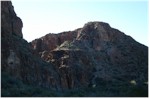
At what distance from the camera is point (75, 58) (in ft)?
218

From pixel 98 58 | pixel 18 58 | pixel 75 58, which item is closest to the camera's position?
pixel 18 58

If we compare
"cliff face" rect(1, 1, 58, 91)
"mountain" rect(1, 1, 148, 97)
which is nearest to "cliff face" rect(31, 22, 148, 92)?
"mountain" rect(1, 1, 148, 97)

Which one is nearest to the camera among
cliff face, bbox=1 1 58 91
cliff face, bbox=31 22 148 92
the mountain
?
cliff face, bbox=1 1 58 91

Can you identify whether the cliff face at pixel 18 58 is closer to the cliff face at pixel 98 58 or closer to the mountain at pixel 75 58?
the mountain at pixel 75 58

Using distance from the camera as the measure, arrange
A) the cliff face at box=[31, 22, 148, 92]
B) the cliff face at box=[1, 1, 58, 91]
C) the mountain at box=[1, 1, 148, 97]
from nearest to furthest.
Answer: the cliff face at box=[1, 1, 58, 91], the mountain at box=[1, 1, 148, 97], the cliff face at box=[31, 22, 148, 92]

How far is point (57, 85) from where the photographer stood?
51.9 metres

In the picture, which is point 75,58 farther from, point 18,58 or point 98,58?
point 18,58


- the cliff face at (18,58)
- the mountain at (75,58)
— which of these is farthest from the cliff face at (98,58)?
the cliff face at (18,58)

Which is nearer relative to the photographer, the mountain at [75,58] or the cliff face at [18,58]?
the cliff face at [18,58]

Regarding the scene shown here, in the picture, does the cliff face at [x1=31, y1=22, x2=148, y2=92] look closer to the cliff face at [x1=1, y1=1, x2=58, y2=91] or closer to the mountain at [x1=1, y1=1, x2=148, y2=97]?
the mountain at [x1=1, y1=1, x2=148, y2=97]

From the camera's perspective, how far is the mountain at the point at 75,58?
137 feet

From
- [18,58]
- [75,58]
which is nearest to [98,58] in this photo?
[75,58]

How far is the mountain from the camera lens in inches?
1650

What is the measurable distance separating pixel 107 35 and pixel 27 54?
113 ft
